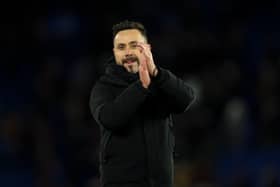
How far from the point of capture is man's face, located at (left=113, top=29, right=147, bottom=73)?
10.3 feet

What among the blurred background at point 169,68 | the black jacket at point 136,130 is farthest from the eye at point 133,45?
the blurred background at point 169,68

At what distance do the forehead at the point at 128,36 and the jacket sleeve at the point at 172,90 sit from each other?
27 centimetres

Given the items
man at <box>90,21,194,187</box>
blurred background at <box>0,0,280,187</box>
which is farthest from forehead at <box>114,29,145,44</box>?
blurred background at <box>0,0,280,187</box>

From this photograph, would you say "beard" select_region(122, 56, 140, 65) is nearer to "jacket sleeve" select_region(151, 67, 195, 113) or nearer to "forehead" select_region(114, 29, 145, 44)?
"forehead" select_region(114, 29, 145, 44)

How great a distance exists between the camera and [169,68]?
768 centimetres

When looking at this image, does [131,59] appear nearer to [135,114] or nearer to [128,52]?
[128,52]

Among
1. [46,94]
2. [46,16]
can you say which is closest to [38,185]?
[46,94]

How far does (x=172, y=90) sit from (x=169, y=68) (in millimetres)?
4740

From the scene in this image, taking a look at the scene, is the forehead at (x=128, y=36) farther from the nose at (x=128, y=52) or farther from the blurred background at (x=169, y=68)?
the blurred background at (x=169, y=68)

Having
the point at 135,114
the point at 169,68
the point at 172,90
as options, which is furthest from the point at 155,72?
the point at 169,68

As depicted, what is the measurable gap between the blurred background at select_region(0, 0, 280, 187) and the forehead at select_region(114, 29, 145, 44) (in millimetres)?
3227

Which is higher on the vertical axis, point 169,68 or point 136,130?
point 136,130

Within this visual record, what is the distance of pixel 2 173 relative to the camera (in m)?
7.41

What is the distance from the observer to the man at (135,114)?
9.67 ft
